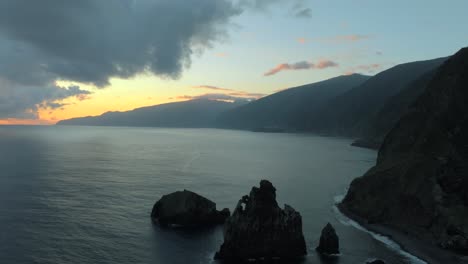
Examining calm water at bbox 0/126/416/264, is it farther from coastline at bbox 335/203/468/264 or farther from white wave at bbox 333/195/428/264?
coastline at bbox 335/203/468/264

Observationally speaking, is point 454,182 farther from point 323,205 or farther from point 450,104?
point 323,205

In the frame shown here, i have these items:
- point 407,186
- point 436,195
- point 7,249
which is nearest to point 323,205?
point 407,186

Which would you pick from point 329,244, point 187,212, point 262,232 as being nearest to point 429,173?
point 329,244

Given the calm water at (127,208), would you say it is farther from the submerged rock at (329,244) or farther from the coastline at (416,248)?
the coastline at (416,248)

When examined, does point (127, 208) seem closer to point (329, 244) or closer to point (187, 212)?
point (187, 212)

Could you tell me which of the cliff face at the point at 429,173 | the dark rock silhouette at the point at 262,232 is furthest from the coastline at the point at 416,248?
the dark rock silhouette at the point at 262,232
